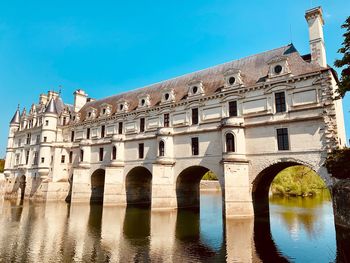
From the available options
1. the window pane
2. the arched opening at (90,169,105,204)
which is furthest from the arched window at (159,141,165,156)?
the arched opening at (90,169,105,204)

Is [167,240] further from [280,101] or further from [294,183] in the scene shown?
[294,183]

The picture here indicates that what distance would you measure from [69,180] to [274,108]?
3245cm

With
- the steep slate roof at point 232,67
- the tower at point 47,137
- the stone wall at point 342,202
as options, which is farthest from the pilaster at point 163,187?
the tower at point 47,137

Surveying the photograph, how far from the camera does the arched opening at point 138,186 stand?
34.1m

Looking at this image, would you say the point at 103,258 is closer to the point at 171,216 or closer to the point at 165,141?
the point at 171,216

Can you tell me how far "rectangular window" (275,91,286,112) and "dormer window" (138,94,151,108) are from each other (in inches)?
629

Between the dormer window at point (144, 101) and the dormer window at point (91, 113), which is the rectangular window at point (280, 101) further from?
the dormer window at point (91, 113)

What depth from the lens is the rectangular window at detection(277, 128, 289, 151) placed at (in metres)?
22.3

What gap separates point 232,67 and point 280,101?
26.1ft

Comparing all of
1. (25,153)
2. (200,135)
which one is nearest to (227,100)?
(200,135)

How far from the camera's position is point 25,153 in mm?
46969

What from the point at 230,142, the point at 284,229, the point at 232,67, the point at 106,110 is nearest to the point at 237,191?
the point at 230,142

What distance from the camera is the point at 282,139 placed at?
74.2 ft

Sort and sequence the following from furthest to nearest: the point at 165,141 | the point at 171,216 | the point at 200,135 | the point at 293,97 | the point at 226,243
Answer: the point at 165,141, the point at 200,135, the point at 171,216, the point at 293,97, the point at 226,243
